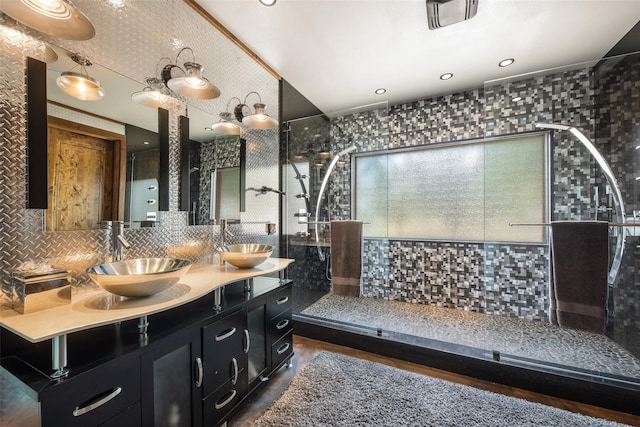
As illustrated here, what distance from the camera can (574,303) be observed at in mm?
2025

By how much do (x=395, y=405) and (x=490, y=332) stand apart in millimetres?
1422

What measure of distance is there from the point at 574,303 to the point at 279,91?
3302 millimetres

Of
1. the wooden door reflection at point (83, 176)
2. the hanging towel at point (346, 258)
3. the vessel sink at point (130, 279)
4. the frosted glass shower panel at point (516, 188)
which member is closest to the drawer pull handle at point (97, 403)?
the vessel sink at point (130, 279)

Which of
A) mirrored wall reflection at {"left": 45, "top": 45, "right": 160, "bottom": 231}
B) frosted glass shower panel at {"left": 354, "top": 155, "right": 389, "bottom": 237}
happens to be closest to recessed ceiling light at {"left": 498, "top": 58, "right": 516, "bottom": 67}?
frosted glass shower panel at {"left": 354, "top": 155, "right": 389, "bottom": 237}

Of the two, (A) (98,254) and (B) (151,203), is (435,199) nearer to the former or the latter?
(B) (151,203)

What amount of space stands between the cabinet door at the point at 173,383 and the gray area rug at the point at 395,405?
50 centimetres

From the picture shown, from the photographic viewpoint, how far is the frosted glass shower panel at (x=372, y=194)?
2.83m

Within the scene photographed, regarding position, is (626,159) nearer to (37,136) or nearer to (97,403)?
(97,403)

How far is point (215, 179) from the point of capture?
6.95ft

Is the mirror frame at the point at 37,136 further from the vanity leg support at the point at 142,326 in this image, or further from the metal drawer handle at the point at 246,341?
the metal drawer handle at the point at 246,341

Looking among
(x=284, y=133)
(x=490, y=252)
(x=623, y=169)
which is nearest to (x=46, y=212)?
(x=284, y=133)

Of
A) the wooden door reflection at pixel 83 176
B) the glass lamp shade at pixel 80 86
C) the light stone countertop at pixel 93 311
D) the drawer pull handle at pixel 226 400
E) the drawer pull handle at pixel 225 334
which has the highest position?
the glass lamp shade at pixel 80 86

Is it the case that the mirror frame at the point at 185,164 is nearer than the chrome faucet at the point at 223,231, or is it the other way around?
the mirror frame at the point at 185,164

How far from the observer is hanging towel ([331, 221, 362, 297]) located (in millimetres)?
2756
